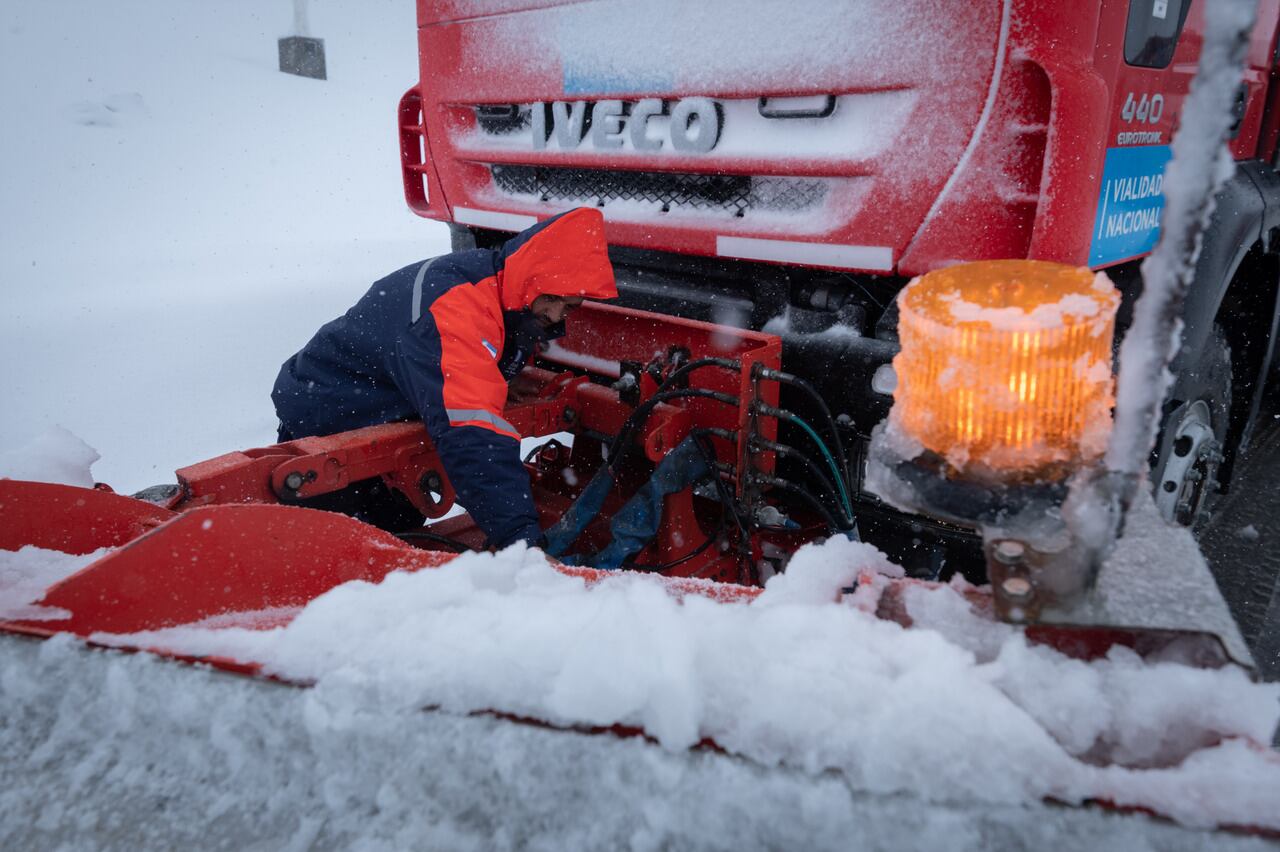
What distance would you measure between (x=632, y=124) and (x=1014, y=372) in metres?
1.86

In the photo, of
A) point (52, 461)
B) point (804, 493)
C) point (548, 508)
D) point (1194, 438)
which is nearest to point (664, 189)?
point (804, 493)

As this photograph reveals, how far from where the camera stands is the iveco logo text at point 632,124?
2.34 meters

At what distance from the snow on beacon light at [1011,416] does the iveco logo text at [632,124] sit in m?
1.50

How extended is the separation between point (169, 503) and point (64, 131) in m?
10.1

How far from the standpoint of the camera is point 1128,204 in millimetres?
2166

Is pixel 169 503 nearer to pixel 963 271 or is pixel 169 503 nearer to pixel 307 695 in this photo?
pixel 307 695

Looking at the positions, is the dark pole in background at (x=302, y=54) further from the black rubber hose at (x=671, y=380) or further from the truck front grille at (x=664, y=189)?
the black rubber hose at (x=671, y=380)

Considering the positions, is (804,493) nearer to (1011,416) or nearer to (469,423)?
(469,423)

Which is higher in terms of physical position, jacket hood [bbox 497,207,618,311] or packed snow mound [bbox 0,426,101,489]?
jacket hood [bbox 497,207,618,311]

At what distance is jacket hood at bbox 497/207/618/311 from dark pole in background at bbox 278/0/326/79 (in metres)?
13.1

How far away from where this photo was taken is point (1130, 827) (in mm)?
691

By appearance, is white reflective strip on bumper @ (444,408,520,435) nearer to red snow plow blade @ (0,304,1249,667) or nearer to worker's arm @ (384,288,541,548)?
worker's arm @ (384,288,541,548)

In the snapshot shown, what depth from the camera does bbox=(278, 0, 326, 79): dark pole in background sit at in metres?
13.5

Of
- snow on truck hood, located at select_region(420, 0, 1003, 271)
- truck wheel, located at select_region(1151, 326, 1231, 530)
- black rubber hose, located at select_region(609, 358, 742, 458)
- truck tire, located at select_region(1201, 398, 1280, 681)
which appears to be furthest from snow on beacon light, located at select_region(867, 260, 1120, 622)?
truck tire, located at select_region(1201, 398, 1280, 681)
